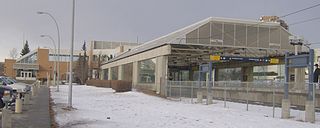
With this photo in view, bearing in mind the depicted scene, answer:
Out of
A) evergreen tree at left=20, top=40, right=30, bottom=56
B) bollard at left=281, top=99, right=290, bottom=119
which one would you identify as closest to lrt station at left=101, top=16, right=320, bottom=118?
bollard at left=281, top=99, right=290, bottom=119

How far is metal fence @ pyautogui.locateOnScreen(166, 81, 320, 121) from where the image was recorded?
24.7m

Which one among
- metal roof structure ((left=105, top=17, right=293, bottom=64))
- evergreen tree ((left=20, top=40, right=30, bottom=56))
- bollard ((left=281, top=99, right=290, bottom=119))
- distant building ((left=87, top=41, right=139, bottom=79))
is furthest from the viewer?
evergreen tree ((left=20, top=40, right=30, bottom=56))

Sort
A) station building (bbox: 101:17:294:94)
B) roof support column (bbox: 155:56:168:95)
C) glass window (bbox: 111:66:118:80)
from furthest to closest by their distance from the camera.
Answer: glass window (bbox: 111:66:118:80)
roof support column (bbox: 155:56:168:95)
station building (bbox: 101:17:294:94)

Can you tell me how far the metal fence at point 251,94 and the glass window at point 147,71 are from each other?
8743 mm

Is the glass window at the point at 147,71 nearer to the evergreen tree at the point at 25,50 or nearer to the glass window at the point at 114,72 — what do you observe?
the glass window at the point at 114,72

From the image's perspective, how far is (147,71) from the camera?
5431 centimetres

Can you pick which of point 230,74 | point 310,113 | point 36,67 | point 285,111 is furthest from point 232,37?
point 36,67

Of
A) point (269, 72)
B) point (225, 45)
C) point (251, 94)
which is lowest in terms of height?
point (251, 94)

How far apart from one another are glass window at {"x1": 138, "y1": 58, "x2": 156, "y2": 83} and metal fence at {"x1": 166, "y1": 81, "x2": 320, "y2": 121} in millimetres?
8743

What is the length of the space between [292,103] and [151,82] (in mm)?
26776

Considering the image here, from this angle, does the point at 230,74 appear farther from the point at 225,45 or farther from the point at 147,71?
the point at 225,45

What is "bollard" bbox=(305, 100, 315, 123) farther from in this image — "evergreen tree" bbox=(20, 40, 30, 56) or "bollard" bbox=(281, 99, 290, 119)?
"evergreen tree" bbox=(20, 40, 30, 56)

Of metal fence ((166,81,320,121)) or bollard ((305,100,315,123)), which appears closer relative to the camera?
bollard ((305,100,315,123))

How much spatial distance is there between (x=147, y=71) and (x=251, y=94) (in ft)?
79.2
